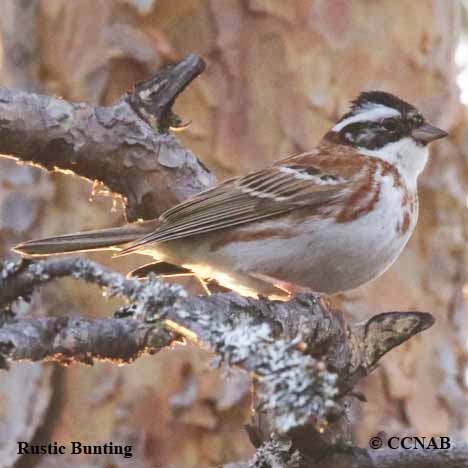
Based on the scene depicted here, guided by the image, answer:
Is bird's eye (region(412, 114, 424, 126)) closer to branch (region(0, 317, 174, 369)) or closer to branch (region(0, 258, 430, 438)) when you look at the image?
branch (region(0, 258, 430, 438))

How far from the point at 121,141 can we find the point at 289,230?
627 mm

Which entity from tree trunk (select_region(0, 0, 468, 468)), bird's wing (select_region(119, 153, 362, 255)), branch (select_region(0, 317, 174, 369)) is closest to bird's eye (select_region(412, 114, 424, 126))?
bird's wing (select_region(119, 153, 362, 255))

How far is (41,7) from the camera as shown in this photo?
17.1 feet

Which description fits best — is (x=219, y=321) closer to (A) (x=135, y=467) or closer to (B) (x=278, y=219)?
(B) (x=278, y=219)

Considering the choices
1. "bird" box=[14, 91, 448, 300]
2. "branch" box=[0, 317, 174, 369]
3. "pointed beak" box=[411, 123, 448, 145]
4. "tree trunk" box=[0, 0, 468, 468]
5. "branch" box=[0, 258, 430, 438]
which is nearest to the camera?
"branch" box=[0, 258, 430, 438]

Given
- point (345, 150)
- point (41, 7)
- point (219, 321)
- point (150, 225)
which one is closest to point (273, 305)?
point (219, 321)

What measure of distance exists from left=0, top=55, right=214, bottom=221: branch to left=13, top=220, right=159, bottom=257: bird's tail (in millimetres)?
95

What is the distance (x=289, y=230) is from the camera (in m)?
3.66

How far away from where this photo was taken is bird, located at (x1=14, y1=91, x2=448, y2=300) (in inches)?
141

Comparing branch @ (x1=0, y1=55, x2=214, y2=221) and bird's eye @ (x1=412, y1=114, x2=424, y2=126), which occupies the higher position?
bird's eye @ (x1=412, y1=114, x2=424, y2=126)

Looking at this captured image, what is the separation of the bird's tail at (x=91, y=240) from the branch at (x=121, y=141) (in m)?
0.10

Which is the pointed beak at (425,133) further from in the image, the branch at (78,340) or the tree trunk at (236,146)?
the branch at (78,340)

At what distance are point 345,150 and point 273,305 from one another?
1.56 metres

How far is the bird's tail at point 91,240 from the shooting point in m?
3.45
